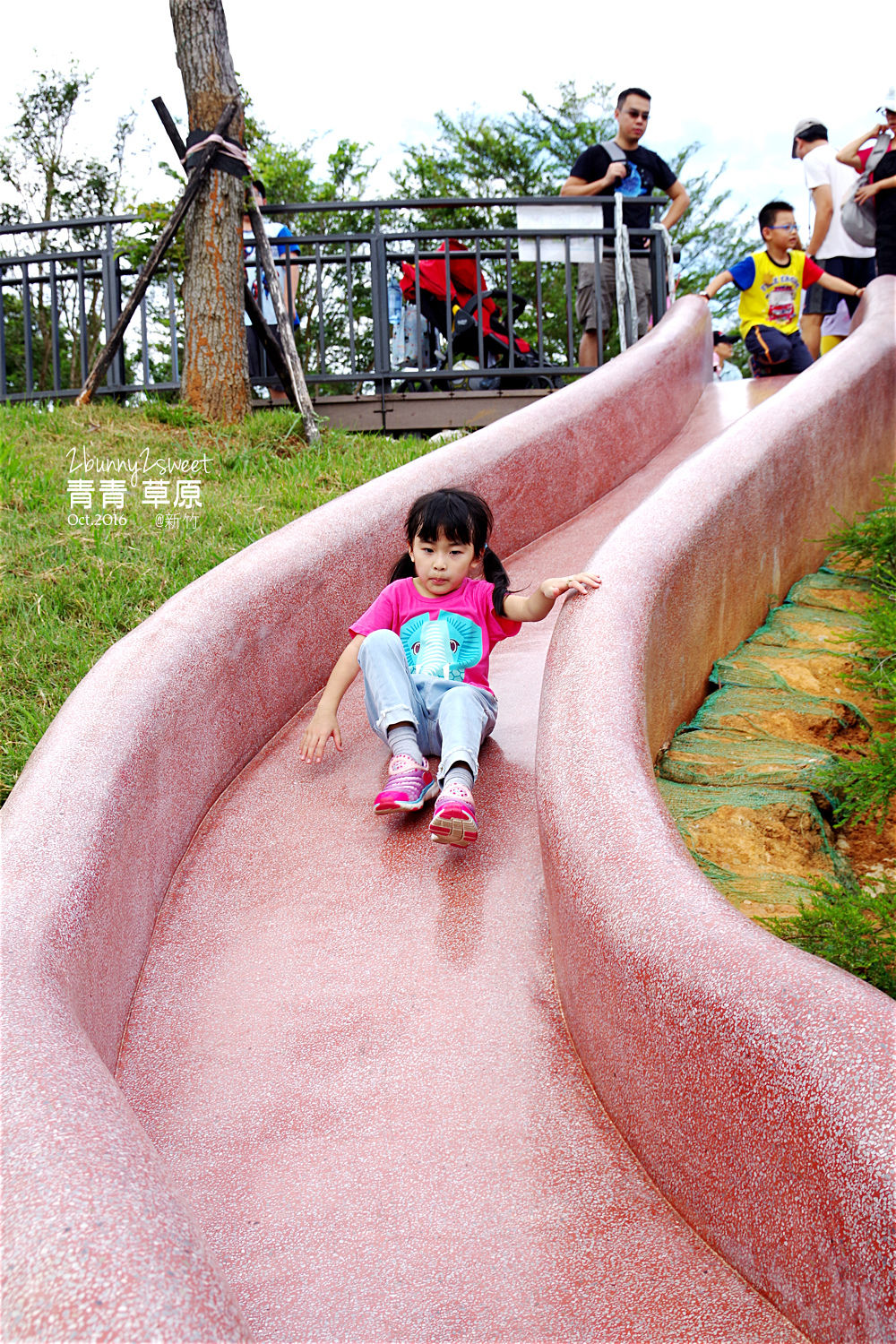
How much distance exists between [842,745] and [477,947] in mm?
1666

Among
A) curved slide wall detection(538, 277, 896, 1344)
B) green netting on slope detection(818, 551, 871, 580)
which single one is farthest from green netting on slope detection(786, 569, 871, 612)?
curved slide wall detection(538, 277, 896, 1344)

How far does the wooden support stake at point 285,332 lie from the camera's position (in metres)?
7.20

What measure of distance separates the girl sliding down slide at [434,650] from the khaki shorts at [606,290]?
6.01 meters

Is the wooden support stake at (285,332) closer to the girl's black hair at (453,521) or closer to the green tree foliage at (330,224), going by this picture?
the girl's black hair at (453,521)

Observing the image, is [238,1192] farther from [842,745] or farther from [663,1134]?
[842,745]

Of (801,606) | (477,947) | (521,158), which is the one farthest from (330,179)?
(477,947)

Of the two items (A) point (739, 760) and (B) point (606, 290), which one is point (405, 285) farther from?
(A) point (739, 760)

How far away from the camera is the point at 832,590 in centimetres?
469

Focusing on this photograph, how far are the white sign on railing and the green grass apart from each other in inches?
81.5

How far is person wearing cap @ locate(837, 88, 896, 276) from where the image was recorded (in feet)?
24.2

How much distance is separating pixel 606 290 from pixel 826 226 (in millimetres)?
1665

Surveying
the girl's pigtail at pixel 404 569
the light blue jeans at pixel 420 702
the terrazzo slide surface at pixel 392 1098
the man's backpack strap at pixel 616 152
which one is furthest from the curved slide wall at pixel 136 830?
the man's backpack strap at pixel 616 152

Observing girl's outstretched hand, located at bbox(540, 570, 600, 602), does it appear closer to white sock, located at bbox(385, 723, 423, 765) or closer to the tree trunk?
white sock, located at bbox(385, 723, 423, 765)

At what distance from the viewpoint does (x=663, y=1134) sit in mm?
1731
